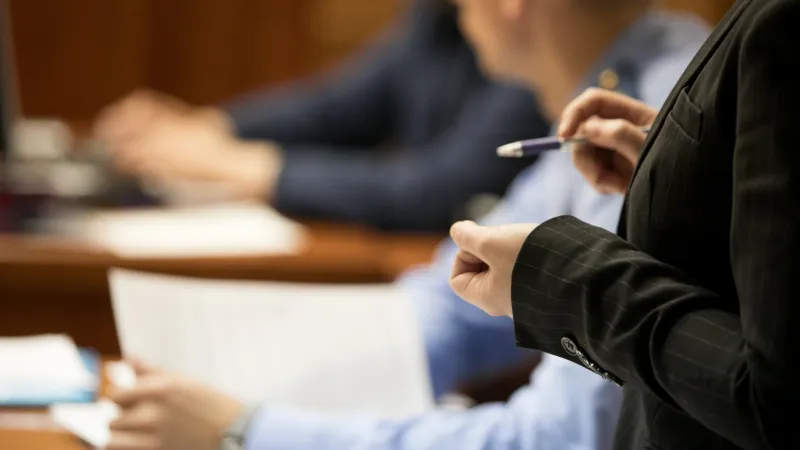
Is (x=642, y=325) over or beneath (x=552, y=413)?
over

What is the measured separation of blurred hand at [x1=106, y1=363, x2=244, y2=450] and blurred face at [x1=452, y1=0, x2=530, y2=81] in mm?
522

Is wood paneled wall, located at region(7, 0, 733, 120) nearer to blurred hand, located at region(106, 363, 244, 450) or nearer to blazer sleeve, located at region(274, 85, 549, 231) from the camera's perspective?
blazer sleeve, located at region(274, 85, 549, 231)

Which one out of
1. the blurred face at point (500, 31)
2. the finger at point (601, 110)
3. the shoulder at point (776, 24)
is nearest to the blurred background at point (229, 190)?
the blurred face at point (500, 31)

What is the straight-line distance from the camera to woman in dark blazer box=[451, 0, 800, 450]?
54 cm

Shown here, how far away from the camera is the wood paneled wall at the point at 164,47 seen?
354 cm

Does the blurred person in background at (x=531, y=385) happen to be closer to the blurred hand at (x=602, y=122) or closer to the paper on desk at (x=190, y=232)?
the blurred hand at (x=602, y=122)

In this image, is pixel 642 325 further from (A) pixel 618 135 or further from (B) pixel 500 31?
(B) pixel 500 31

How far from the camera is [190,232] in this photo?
1.86 metres

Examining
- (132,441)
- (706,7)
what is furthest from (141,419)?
(706,7)

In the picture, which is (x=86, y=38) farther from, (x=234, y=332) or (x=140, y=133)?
(x=234, y=332)

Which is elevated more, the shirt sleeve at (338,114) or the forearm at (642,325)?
the forearm at (642,325)

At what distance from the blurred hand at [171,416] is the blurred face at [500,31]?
1.71 ft

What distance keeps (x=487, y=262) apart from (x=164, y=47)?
3067 mm

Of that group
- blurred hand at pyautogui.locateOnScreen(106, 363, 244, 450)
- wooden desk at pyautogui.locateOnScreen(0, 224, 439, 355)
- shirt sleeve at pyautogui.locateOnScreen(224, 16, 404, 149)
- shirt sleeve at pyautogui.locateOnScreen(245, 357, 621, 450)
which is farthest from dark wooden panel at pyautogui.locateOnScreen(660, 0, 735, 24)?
blurred hand at pyautogui.locateOnScreen(106, 363, 244, 450)
